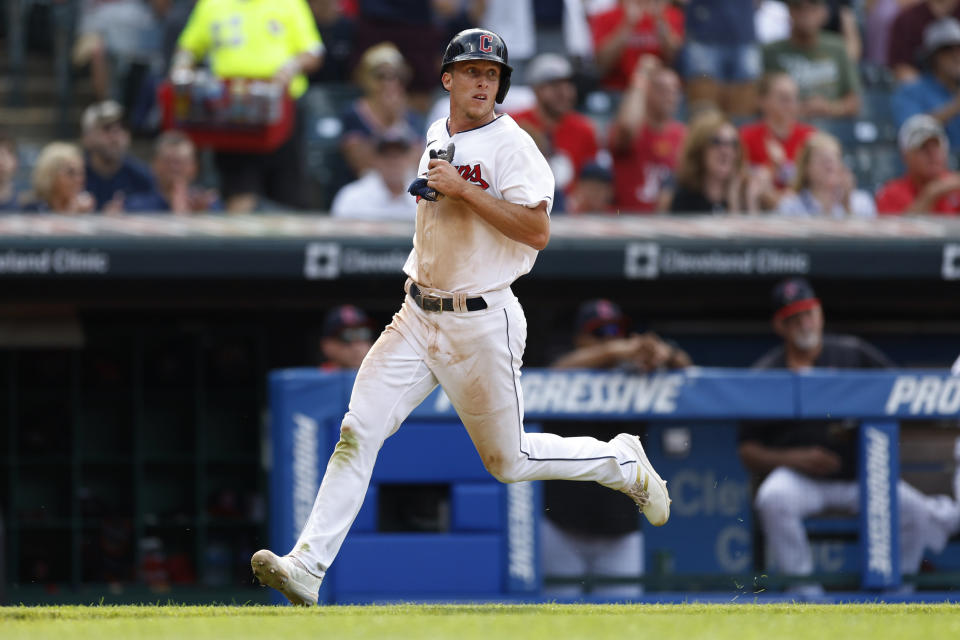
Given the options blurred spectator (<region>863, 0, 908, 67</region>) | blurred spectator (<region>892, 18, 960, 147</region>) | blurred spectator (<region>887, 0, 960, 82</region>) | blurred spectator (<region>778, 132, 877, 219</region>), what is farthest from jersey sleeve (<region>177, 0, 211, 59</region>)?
blurred spectator (<region>863, 0, 908, 67</region>)

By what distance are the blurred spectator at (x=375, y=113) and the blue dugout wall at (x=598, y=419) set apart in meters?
2.18

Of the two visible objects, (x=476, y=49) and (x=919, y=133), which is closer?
(x=476, y=49)

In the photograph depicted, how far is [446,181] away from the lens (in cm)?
433

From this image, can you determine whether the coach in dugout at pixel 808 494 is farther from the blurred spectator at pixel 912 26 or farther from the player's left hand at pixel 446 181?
the blurred spectator at pixel 912 26

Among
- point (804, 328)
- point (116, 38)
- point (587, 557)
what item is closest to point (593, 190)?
point (804, 328)

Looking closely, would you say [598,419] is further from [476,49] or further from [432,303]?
[476,49]

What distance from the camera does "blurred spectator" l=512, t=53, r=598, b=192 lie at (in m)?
8.71

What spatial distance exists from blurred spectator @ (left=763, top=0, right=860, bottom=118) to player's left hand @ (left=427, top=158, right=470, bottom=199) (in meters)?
5.77

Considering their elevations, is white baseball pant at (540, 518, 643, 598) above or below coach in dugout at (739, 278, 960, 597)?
below

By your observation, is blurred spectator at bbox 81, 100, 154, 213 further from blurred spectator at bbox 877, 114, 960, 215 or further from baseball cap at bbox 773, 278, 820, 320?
blurred spectator at bbox 877, 114, 960, 215

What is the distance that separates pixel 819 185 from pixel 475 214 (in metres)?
4.39

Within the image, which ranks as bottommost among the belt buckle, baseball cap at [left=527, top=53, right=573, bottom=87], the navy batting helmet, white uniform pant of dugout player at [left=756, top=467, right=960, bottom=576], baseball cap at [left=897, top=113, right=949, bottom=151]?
white uniform pant of dugout player at [left=756, top=467, right=960, bottom=576]

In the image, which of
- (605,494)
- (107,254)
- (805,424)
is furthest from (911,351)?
(107,254)

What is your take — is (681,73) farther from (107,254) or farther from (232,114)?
(107,254)
